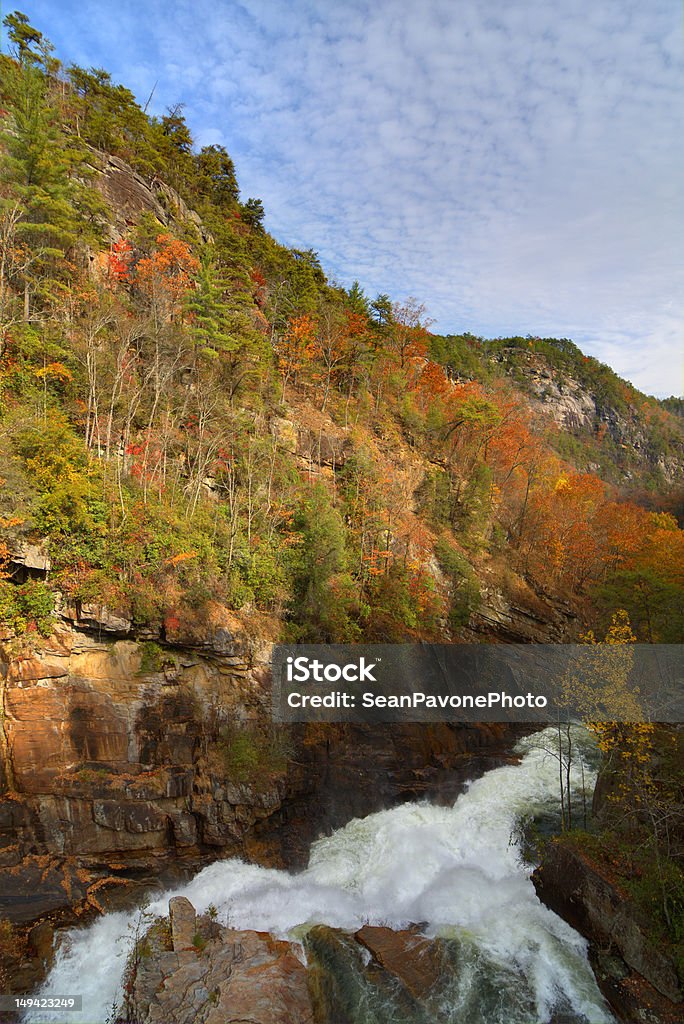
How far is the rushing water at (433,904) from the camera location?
→ 33.4 ft

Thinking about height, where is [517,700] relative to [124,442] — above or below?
below

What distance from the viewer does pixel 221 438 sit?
838 inches

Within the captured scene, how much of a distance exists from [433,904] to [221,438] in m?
18.4

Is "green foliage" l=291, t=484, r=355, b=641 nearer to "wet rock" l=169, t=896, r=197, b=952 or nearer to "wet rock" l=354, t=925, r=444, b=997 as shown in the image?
"wet rock" l=169, t=896, r=197, b=952

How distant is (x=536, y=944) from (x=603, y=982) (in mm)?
1487

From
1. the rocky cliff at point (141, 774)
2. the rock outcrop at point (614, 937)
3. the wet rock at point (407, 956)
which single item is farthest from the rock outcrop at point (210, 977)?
the rock outcrop at point (614, 937)

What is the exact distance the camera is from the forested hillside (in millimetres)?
15367

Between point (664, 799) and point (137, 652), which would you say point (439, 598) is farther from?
point (137, 652)

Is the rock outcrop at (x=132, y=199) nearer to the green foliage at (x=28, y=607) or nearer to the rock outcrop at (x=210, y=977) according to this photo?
the green foliage at (x=28, y=607)

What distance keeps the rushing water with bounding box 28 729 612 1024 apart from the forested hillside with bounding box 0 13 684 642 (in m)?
7.27

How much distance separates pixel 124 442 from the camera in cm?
1823

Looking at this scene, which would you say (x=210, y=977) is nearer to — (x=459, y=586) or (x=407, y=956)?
(x=407, y=956)

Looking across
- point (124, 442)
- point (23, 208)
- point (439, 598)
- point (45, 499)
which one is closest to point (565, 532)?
point (439, 598)

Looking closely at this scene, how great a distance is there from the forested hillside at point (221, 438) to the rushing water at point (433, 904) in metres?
7.27
